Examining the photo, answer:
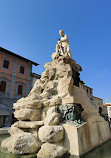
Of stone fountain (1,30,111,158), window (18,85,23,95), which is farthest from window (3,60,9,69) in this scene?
stone fountain (1,30,111,158)

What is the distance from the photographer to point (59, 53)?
843 cm

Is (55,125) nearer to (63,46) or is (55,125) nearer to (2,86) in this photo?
(63,46)

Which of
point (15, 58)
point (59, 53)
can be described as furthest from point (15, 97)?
point (59, 53)

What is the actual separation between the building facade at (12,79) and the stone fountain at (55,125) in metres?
11.7

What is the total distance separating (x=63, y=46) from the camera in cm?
898

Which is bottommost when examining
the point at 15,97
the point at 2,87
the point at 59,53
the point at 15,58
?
the point at 15,97

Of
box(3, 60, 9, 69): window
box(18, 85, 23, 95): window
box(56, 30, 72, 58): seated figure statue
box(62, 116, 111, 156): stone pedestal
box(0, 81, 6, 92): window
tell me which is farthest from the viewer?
box(18, 85, 23, 95): window

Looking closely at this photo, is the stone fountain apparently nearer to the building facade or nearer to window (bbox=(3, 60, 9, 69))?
the building facade

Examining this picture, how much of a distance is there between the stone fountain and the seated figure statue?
216cm

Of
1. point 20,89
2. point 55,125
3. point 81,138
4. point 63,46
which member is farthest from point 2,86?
point 81,138

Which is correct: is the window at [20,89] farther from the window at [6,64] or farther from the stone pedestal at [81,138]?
the stone pedestal at [81,138]

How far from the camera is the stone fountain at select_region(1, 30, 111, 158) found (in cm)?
358

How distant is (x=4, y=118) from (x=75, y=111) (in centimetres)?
1380

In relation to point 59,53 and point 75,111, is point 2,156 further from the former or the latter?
point 59,53
